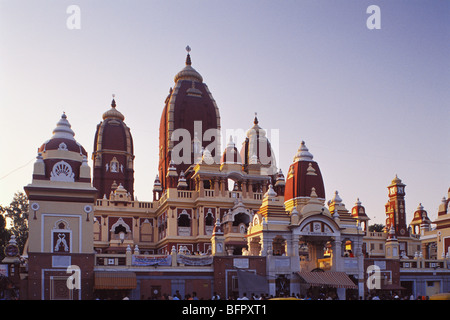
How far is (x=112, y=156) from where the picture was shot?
55719mm

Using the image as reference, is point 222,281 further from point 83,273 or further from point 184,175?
point 184,175

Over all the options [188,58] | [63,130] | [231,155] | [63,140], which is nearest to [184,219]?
[231,155]

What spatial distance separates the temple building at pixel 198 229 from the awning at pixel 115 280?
0.06 meters

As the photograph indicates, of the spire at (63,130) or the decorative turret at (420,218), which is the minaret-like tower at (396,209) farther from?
the spire at (63,130)

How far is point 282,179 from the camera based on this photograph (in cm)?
4819

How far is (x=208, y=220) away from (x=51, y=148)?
1673cm

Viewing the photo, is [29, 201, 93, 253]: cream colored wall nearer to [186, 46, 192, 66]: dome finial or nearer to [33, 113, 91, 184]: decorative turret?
[33, 113, 91, 184]: decorative turret

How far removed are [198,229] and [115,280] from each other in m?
15.8

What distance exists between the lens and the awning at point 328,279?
31172mm

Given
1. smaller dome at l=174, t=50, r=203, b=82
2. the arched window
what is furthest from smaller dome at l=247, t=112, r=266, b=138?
the arched window

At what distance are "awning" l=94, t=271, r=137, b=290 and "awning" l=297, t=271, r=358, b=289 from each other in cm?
→ 979

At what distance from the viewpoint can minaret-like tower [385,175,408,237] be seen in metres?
60.4

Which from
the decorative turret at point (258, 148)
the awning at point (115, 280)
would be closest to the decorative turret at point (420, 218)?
the decorative turret at point (258, 148)
